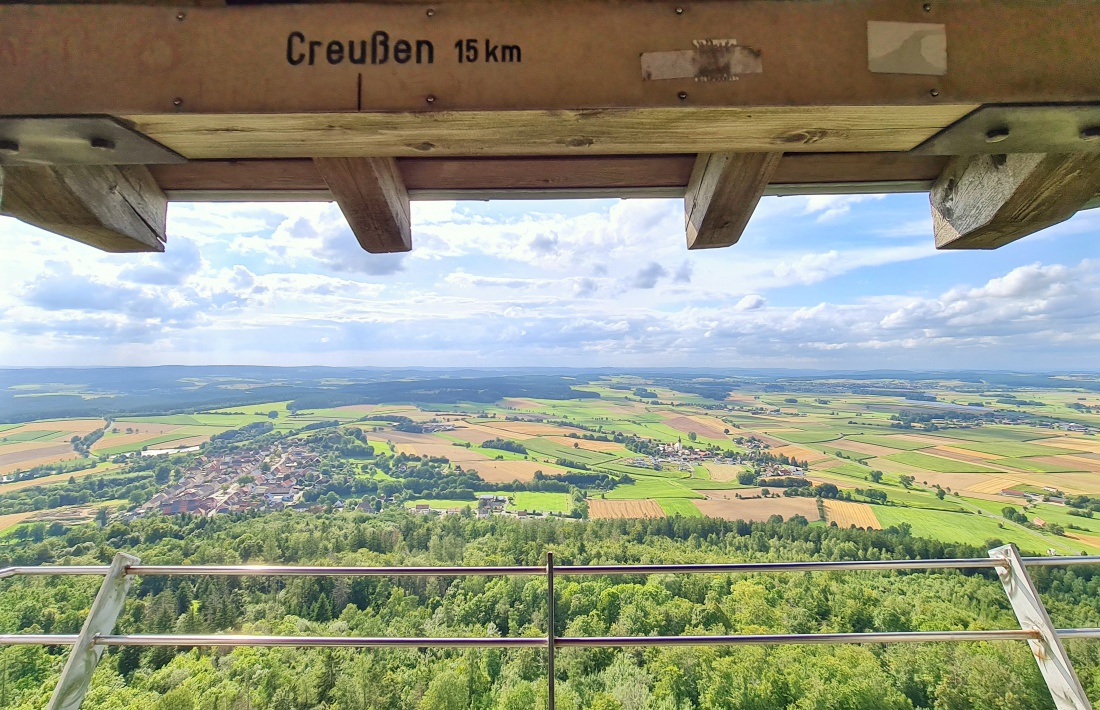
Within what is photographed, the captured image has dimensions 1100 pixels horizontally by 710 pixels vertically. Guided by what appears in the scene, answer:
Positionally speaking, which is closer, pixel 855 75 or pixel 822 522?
pixel 855 75

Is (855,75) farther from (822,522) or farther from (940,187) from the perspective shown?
(822,522)

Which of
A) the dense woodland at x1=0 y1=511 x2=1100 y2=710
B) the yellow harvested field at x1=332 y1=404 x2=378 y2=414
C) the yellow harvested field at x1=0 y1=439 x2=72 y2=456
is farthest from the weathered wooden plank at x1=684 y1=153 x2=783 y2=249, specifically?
the yellow harvested field at x1=332 y1=404 x2=378 y2=414

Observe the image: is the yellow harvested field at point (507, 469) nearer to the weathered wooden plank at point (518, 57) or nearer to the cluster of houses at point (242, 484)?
the cluster of houses at point (242, 484)

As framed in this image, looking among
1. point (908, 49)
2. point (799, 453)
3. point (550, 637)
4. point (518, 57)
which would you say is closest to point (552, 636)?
point (550, 637)

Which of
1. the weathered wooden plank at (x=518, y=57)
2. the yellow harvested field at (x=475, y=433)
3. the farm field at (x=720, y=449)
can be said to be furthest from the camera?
the yellow harvested field at (x=475, y=433)

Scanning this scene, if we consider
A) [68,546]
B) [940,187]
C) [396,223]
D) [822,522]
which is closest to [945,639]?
[940,187]

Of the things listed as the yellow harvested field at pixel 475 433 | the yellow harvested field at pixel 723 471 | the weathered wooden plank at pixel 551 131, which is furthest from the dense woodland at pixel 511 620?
the yellow harvested field at pixel 475 433

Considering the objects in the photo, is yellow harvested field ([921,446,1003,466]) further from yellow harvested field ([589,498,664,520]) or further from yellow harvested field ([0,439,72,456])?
yellow harvested field ([0,439,72,456])
